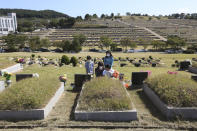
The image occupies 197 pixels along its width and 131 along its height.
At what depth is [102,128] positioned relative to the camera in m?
6.02

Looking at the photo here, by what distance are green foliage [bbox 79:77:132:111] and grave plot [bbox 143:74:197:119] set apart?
1306 mm

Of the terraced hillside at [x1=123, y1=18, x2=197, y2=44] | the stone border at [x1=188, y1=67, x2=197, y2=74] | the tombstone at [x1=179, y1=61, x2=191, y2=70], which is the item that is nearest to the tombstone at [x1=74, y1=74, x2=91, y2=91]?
the stone border at [x1=188, y1=67, x2=197, y2=74]

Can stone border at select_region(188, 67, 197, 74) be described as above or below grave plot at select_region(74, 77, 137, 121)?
below

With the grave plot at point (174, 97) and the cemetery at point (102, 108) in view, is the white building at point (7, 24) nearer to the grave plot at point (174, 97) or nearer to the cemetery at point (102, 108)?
the cemetery at point (102, 108)

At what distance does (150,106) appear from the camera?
7793 mm

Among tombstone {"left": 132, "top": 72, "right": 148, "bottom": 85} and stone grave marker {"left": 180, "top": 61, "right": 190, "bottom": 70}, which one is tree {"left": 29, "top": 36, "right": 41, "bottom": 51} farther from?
tombstone {"left": 132, "top": 72, "right": 148, "bottom": 85}

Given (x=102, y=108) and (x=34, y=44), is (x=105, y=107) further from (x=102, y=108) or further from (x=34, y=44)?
(x=34, y=44)

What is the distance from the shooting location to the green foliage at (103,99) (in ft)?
21.6

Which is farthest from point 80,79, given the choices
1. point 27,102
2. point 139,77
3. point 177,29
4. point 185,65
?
point 177,29

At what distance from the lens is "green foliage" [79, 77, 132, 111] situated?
21.6 feet

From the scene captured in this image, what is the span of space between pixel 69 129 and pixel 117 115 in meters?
1.58

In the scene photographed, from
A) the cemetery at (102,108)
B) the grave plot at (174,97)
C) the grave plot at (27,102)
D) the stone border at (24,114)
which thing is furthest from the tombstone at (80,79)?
the stone border at (24,114)

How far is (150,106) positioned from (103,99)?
209cm

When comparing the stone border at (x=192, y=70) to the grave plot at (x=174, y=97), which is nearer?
the grave plot at (x=174, y=97)
